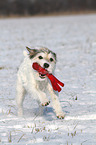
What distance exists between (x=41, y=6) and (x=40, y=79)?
4378 centimetres

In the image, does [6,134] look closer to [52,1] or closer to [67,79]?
[67,79]

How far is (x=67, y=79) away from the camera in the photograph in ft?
21.4

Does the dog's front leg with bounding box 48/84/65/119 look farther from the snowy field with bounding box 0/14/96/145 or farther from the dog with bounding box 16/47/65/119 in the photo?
the snowy field with bounding box 0/14/96/145

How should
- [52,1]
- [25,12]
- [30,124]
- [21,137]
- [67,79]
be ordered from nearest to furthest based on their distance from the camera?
[21,137], [30,124], [67,79], [25,12], [52,1]

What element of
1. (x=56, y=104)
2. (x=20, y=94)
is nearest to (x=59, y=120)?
(x=56, y=104)

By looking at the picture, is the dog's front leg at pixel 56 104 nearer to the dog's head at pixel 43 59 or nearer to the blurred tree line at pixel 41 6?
the dog's head at pixel 43 59

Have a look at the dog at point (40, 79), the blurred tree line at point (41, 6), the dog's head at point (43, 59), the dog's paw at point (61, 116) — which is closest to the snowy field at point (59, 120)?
the dog's paw at point (61, 116)

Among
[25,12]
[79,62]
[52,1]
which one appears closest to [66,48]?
[79,62]

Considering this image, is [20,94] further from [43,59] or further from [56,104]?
[43,59]

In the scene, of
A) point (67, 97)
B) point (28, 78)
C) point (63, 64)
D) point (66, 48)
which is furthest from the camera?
point (66, 48)

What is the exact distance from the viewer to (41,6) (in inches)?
1806

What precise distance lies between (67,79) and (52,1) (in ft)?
142

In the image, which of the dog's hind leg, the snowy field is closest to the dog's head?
the dog's hind leg

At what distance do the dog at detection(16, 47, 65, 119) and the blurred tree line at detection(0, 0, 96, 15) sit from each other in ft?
134
